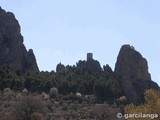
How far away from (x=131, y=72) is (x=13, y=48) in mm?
31262

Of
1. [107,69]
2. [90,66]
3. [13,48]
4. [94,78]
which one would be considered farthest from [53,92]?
[90,66]

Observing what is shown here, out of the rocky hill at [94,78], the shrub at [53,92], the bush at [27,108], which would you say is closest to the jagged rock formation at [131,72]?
the rocky hill at [94,78]

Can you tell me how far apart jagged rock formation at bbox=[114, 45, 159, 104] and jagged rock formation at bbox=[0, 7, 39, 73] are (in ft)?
80.0

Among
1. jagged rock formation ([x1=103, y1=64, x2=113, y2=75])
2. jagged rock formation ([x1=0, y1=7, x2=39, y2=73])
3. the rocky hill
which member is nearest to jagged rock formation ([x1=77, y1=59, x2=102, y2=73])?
the rocky hill

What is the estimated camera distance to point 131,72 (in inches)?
3782

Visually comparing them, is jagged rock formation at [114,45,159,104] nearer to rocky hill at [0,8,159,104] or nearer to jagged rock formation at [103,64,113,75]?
rocky hill at [0,8,159,104]

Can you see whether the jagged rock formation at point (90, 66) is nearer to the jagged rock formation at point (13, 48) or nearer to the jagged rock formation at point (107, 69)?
the jagged rock formation at point (107, 69)

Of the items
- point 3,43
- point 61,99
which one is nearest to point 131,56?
point 61,99

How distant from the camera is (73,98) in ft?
277

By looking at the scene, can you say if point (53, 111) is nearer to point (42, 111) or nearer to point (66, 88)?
point (42, 111)

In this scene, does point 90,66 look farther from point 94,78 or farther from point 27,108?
point 27,108

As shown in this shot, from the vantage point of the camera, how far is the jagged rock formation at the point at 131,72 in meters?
93.8

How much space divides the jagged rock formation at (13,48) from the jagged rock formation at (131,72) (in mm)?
24378

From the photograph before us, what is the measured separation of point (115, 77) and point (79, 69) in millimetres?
14286
